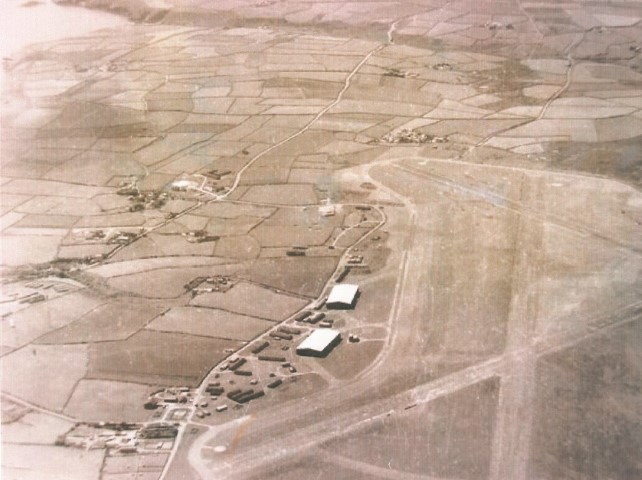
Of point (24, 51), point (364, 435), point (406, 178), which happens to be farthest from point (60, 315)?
point (24, 51)

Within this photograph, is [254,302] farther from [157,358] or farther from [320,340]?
[157,358]

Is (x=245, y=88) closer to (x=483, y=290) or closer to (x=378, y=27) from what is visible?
(x=378, y=27)

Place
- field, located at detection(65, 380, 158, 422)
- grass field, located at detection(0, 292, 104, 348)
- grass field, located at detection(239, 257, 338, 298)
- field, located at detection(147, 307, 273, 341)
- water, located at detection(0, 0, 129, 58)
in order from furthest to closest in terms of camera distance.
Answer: water, located at detection(0, 0, 129, 58)
grass field, located at detection(239, 257, 338, 298)
grass field, located at detection(0, 292, 104, 348)
field, located at detection(147, 307, 273, 341)
field, located at detection(65, 380, 158, 422)

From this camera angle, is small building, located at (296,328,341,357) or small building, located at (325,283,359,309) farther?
small building, located at (325,283,359,309)

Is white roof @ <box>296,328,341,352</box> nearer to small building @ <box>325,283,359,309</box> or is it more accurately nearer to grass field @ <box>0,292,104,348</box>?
small building @ <box>325,283,359,309</box>

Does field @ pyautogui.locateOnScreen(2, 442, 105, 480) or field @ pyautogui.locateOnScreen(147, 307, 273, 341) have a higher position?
field @ pyautogui.locateOnScreen(147, 307, 273, 341)

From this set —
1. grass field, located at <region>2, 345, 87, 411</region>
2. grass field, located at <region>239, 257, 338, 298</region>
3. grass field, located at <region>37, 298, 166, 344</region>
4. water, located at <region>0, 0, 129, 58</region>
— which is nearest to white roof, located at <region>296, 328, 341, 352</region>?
grass field, located at <region>239, 257, 338, 298</region>
